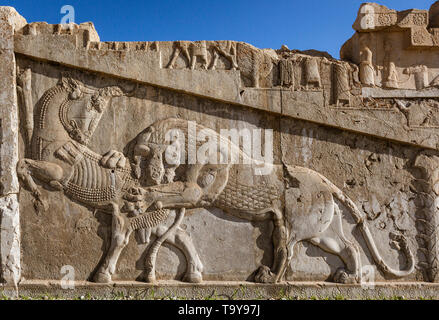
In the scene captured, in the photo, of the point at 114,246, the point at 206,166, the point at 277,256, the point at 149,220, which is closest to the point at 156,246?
the point at 149,220

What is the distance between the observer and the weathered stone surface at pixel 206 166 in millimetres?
4871

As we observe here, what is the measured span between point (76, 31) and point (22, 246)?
2681 mm

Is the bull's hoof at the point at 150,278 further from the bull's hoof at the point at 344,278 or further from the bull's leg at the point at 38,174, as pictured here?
the bull's hoof at the point at 344,278

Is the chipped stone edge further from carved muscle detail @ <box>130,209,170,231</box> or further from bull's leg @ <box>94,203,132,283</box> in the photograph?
carved muscle detail @ <box>130,209,170,231</box>

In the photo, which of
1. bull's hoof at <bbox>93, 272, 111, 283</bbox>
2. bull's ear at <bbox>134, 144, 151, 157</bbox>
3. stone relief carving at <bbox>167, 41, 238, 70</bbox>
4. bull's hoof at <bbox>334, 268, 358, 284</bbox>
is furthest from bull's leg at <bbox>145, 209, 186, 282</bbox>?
bull's hoof at <bbox>334, 268, 358, 284</bbox>

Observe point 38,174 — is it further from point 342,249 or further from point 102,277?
point 342,249

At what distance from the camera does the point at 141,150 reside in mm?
4879

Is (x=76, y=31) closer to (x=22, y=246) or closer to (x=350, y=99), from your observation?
(x=22, y=246)

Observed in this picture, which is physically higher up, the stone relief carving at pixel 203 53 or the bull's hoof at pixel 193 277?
the stone relief carving at pixel 203 53

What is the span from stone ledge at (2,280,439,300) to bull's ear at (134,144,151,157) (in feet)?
4.97

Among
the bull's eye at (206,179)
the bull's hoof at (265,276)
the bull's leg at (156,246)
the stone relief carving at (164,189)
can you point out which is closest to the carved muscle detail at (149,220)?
the stone relief carving at (164,189)

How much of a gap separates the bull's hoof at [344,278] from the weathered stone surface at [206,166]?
0.26 feet

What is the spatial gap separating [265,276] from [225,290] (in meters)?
0.50

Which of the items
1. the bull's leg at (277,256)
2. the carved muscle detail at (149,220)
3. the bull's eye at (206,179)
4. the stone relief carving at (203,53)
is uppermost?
the stone relief carving at (203,53)
